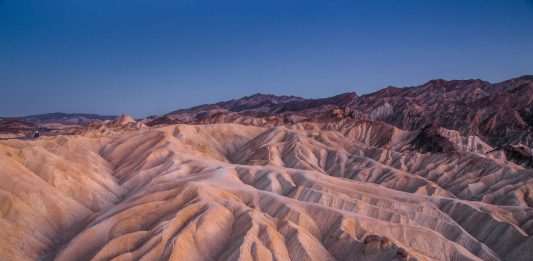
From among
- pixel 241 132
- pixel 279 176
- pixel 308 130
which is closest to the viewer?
pixel 279 176

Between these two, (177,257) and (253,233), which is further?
(253,233)

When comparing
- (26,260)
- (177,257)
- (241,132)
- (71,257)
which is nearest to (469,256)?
(177,257)

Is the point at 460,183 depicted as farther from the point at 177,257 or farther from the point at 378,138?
the point at 177,257

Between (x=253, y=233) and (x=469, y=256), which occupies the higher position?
(x=253, y=233)

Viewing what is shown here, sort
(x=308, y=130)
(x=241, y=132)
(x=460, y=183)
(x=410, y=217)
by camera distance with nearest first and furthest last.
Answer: (x=410, y=217) < (x=460, y=183) < (x=241, y=132) < (x=308, y=130)

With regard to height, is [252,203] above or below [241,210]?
below

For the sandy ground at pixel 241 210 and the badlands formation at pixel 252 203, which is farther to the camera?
the badlands formation at pixel 252 203

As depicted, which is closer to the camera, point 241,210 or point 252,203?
point 241,210

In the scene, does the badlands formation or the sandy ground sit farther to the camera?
the badlands formation
